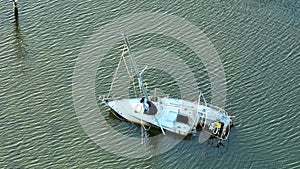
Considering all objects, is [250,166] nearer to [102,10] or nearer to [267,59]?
[267,59]

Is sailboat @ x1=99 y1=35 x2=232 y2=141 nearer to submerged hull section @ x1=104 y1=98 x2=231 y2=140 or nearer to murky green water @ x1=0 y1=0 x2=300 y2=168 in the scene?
submerged hull section @ x1=104 y1=98 x2=231 y2=140

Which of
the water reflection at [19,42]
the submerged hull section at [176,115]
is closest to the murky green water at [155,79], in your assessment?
the water reflection at [19,42]

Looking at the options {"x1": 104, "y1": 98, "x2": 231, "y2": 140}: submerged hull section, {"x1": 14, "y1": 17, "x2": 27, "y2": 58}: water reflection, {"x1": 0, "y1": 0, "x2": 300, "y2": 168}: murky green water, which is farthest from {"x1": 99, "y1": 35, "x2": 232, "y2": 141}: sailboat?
{"x1": 14, "y1": 17, "x2": 27, "y2": 58}: water reflection

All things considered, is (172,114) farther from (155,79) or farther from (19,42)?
(19,42)

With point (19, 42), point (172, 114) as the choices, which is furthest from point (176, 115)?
point (19, 42)

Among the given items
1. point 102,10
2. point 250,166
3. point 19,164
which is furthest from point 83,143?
point 102,10

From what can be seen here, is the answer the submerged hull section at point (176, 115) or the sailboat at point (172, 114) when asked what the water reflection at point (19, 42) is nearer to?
the sailboat at point (172, 114)

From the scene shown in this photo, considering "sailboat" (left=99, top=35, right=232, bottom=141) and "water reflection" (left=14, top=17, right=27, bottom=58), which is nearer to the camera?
Result: "sailboat" (left=99, top=35, right=232, bottom=141)

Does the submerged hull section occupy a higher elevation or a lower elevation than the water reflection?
lower

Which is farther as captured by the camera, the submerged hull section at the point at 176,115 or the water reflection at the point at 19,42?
the water reflection at the point at 19,42
